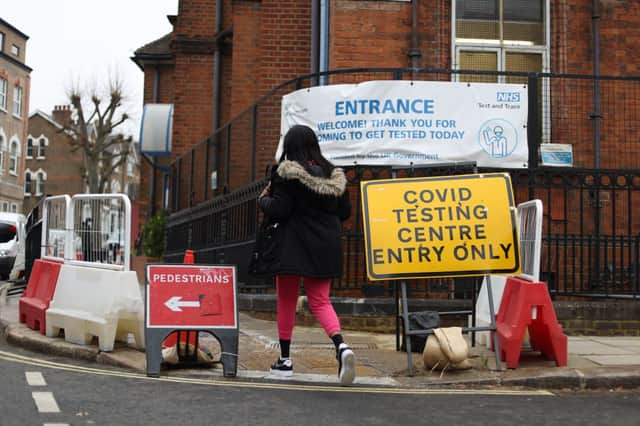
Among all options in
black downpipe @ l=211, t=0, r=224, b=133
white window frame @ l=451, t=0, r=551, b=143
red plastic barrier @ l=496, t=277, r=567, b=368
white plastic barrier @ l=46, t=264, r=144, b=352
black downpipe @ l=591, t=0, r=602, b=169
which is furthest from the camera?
black downpipe @ l=211, t=0, r=224, b=133

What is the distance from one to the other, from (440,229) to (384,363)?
47.4 inches

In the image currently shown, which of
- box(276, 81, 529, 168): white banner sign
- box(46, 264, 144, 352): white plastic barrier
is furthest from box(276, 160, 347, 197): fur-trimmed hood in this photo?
box(276, 81, 529, 168): white banner sign

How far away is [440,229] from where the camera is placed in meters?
6.36

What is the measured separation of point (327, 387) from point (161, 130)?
50.7ft

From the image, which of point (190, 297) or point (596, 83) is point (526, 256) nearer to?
point (190, 297)

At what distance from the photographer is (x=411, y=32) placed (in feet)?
36.6

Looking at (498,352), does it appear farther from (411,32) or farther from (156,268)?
(411,32)

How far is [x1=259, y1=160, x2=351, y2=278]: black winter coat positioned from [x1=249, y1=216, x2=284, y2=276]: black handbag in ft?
0.12

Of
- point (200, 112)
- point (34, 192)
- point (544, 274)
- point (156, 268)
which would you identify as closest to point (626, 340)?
point (544, 274)

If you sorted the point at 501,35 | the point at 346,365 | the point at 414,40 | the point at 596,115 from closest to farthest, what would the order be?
the point at 346,365
the point at 596,115
the point at 414,40
the point at 501,35

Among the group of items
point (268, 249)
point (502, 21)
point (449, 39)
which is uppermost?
point (502, 21)

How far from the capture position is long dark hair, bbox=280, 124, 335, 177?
19.3ft

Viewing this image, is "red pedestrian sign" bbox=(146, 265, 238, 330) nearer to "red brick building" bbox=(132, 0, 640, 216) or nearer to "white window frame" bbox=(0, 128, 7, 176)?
"red brick building" bbox=(132, 0, 640, 216)

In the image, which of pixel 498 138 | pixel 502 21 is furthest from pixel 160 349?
pixel 502 21
